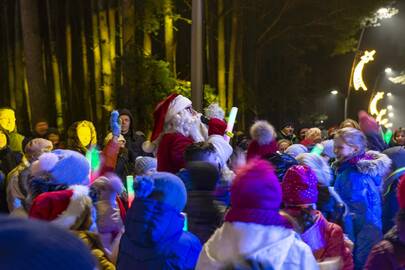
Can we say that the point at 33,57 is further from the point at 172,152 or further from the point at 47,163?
the point at 47,163

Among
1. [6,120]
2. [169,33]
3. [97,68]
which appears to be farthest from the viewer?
[97,68]

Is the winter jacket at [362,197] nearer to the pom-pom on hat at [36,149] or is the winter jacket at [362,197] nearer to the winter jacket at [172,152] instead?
the winter jacket at [172,152]

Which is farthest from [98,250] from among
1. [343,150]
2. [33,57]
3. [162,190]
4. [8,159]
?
[33,57]

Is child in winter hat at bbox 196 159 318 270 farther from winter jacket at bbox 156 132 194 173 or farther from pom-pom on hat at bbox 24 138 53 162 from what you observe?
pom-pom on hat at bbox 24 138 53 162

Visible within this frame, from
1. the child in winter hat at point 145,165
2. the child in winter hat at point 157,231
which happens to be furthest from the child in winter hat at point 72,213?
the child in winter hat at point 145,165

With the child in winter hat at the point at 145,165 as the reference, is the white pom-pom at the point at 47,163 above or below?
above

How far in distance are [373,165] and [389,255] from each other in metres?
2.67

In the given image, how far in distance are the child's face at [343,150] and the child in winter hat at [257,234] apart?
9.47ft

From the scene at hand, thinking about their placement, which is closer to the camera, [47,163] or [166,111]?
[47,163]

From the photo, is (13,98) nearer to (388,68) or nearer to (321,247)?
(321,247)

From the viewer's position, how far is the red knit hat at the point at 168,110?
578 centimetres

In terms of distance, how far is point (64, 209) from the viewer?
3527 mm

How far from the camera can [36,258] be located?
1.16m

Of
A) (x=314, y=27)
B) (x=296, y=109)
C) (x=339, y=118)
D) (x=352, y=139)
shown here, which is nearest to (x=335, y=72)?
(x=339, y=118)
